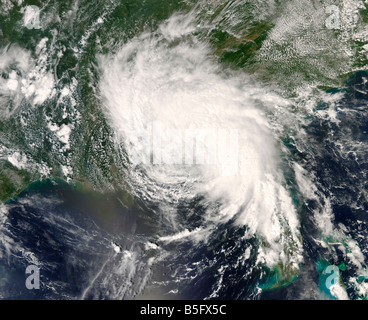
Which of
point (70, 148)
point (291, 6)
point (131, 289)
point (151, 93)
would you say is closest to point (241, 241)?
point (131, 289)

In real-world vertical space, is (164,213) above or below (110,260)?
above

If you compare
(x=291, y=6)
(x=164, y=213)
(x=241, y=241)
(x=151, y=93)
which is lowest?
(x=241, y=241)

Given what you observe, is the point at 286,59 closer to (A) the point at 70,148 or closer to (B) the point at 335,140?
(B) the point at 335,140

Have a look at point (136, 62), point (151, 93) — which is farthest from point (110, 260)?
point (136, 62)

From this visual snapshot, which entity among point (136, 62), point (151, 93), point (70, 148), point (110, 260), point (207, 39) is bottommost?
point (110, 260)

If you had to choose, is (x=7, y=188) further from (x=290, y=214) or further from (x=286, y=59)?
(x=286, y=59)

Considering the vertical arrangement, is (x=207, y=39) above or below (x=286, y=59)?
above
